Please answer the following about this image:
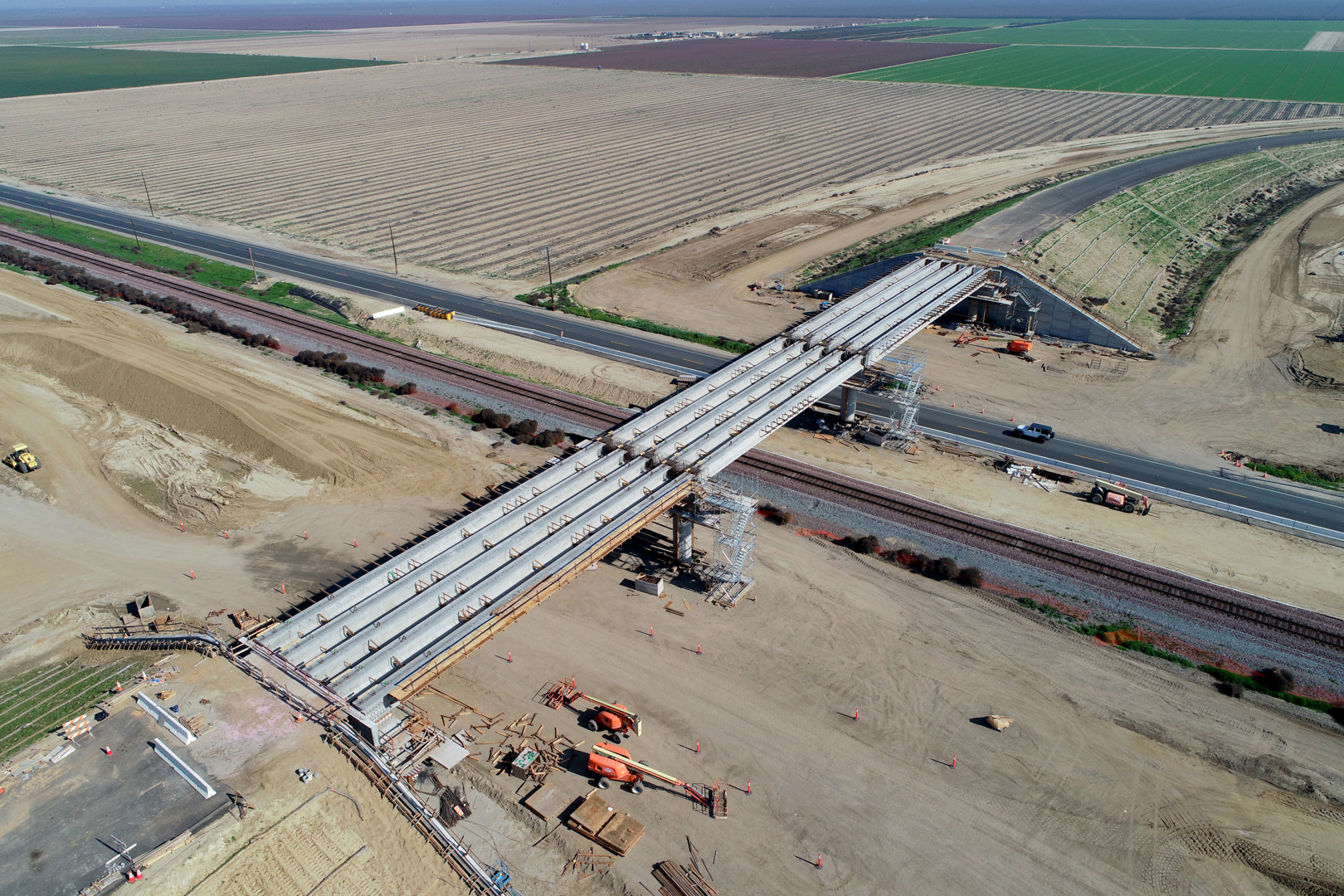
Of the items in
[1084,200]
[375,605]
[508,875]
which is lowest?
[508,875]

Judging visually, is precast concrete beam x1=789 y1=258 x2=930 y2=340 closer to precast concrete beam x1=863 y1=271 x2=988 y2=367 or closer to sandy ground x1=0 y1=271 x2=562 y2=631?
precast concrete beam x1=863 y1=271 x2=988 y2=367

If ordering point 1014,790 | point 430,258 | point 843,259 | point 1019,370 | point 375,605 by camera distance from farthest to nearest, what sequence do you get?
point 430,258 → point 843,259 → point 1019,370 → point 375,605 → point 1014,790

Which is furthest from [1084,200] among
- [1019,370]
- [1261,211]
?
[1019,370]

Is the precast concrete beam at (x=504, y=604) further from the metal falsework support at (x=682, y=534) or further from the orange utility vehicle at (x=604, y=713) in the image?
the orange utility vehicle at (x=604, y=713)

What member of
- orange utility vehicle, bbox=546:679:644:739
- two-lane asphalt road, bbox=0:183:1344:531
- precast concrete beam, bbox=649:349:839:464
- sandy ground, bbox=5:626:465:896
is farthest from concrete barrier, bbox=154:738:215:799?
two-lane asphalt road, bbox=0:183:1344:531

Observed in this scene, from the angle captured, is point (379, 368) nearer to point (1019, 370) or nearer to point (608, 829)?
point (608, 829)

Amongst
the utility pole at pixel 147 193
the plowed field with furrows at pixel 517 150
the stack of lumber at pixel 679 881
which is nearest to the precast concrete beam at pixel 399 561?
the stack of lumber at pixel 679 881
